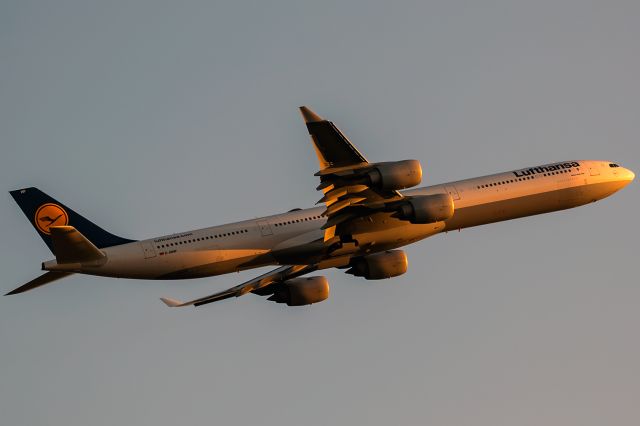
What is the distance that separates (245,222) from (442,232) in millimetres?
11497


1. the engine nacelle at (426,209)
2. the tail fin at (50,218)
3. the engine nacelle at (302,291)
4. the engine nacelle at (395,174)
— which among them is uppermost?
the tail fin at (50,218)

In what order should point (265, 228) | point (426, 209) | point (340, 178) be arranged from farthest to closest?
1. point (265, 228)
2. point (426, 209)
3. point (340, 178)

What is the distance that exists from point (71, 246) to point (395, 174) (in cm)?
1739

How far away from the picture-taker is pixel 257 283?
62094mm

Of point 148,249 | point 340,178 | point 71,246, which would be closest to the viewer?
point 340,178

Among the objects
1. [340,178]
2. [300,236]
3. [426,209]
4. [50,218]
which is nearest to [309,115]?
[340,178]

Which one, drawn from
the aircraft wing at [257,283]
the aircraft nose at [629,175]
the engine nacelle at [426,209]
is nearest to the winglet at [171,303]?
the aircraft wing at [257,283]

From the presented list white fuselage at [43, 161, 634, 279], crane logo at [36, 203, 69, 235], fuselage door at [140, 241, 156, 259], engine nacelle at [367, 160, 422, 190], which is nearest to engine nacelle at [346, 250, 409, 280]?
white fuselage at [43, 161, 634, 279]

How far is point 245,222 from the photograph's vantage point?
199 ft

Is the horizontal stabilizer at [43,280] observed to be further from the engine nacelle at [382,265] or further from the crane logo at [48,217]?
the engine nacelle at [382,265]

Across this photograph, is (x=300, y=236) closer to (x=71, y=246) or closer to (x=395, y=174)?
(x=395, y=174)

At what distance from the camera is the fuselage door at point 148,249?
5891cm

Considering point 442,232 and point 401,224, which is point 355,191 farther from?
point 442,232

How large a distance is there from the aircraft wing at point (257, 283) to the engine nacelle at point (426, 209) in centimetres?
857
